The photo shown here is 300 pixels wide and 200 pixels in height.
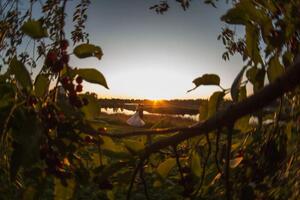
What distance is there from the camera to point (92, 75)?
1560mm

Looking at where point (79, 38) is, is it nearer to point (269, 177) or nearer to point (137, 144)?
point (269, 177)

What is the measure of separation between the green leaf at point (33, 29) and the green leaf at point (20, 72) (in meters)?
0.12

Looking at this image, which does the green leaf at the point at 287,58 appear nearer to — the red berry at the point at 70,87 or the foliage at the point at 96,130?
the foliage at the point at 96,130

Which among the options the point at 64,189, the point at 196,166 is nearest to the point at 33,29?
the point at 64,189

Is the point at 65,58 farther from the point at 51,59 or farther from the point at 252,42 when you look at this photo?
the point at 252,42

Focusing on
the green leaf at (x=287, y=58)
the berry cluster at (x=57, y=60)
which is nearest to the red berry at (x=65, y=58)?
the berry cluster at (x=57, y=60)

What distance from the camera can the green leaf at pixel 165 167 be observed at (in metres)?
1.66

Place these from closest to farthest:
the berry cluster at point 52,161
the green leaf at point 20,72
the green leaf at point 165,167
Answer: the green leaf at point 20,72
the berry cluster at point 52,161
the green leaf at point 165,167

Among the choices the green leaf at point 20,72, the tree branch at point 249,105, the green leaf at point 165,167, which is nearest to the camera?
the tree branch at point 249,105

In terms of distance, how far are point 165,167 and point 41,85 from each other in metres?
0.55

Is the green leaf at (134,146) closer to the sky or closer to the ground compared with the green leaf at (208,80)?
closer to the ground

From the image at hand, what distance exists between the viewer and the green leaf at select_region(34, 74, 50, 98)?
1.44 metres

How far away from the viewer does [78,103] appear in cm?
158

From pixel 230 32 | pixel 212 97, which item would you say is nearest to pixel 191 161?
pixel 212 97
